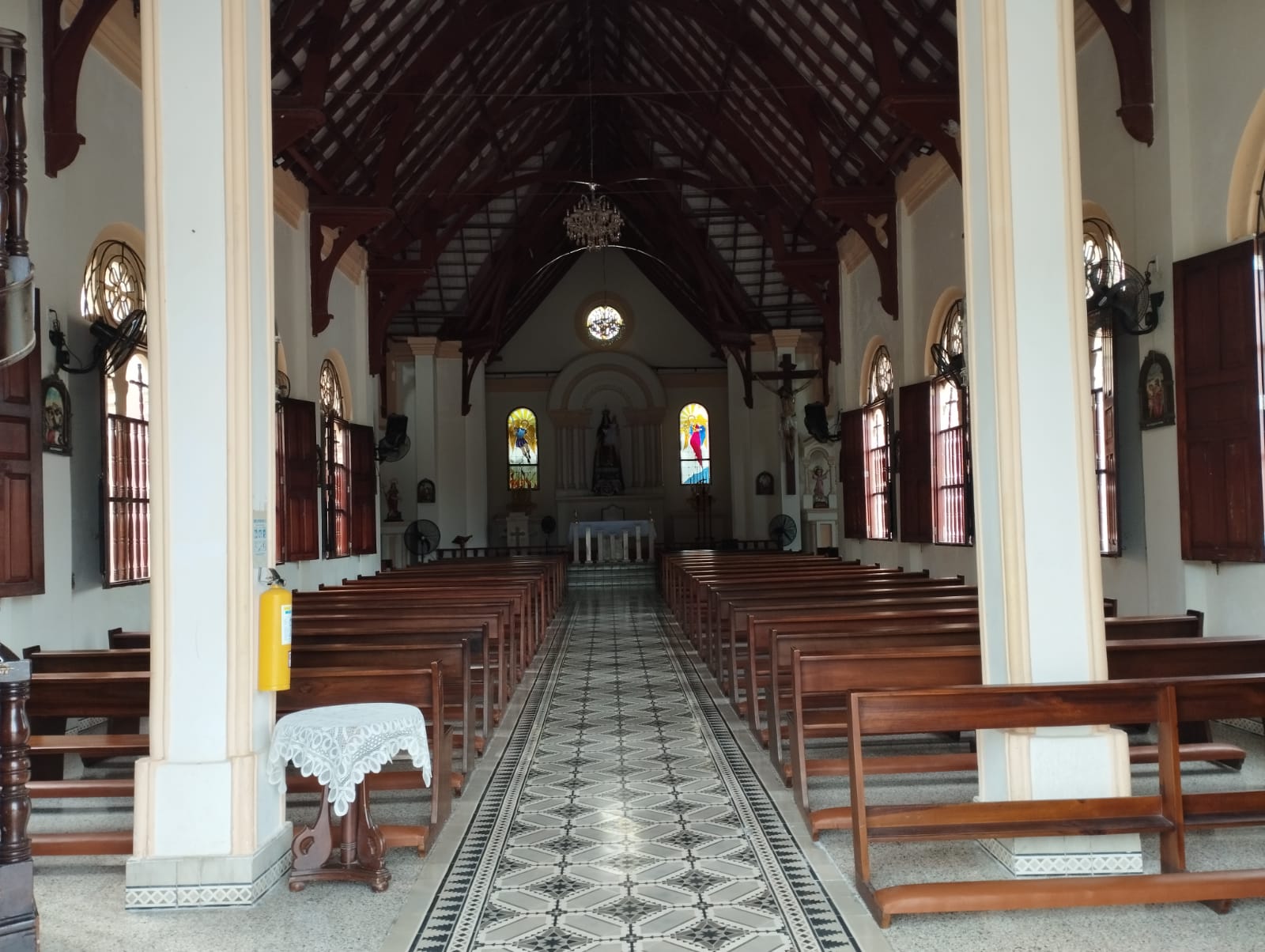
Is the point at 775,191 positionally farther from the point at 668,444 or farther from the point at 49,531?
the point at 49,531

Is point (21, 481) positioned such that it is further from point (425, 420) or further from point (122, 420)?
point (425, 420)

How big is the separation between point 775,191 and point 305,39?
329 inches

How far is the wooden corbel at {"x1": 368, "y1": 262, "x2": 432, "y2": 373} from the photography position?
1670 centimetres

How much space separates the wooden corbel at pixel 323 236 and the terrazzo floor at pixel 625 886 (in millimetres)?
8271

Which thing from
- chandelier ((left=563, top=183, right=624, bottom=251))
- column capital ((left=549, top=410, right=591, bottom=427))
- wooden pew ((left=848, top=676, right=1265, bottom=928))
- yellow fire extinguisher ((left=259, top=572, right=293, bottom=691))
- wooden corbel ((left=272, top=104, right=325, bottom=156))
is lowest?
wooden pew ((left=848, top=676, right=1265, bottom=928))

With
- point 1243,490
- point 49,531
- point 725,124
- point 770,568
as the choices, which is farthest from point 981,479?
point 725,124

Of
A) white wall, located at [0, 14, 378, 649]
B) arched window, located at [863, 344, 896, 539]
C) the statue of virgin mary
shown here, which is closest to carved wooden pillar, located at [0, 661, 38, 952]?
white wall, located at [0, 14, 378, 649]

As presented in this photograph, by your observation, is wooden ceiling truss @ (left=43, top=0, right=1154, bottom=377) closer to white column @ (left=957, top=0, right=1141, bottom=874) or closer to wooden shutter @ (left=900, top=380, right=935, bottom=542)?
wooden shutter @ (left=900, top=380, right=935, bottom=542)

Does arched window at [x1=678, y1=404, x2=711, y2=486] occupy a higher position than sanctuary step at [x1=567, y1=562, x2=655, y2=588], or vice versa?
arched window at [x1=678, y1=404, x2=711, y2=486]

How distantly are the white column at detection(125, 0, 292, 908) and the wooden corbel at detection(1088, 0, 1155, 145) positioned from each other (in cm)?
619

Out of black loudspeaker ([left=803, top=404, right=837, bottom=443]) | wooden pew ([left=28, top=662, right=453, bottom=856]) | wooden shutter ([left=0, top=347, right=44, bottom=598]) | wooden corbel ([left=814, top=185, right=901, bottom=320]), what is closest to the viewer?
wooden pew ([left=28, top=662, right=453, bottom=856])

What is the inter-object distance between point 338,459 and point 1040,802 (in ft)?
40.8

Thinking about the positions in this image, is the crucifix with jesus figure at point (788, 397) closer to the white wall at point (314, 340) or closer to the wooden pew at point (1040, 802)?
the white wall at point (314, 340)

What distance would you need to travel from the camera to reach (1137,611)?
866cm
